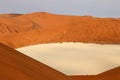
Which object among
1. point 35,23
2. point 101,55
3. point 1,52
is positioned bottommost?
point 35,23

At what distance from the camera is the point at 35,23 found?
57.8 ft

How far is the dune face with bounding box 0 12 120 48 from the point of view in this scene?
44.0ft

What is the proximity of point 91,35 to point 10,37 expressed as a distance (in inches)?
153

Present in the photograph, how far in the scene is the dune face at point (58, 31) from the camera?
44.0 ft

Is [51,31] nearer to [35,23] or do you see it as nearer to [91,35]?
[91,35]

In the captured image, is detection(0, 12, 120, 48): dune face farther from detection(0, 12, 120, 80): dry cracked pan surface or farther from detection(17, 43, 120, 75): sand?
detection(17, 43, 120, 75): sand

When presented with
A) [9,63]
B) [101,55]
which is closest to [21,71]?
[9,63]

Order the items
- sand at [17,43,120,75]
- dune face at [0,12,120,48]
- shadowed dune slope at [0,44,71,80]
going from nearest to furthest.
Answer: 1. shadowed dune slope at [0,44,71,80]
2. sand at [17,43,120,75]
3. dune face at [0,12,120,48]

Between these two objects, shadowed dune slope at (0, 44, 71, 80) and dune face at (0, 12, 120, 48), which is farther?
dune face at (0, 12, 120, 48)

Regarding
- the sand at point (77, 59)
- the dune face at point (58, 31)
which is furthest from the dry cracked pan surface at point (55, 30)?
the sand at point (77, 59)

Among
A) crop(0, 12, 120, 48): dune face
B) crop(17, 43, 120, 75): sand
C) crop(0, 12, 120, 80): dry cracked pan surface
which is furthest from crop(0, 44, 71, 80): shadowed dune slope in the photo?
crop(0, 12, 120, 48): dune face

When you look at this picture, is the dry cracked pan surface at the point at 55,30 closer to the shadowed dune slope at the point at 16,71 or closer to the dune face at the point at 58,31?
the dune face at the point at 58,31

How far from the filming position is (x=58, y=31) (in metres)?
14.3

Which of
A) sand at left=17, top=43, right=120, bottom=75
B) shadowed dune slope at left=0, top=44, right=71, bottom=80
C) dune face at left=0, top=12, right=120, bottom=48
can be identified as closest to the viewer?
shadowed dune slope at left=0, top=44, right=71, bottom=80
